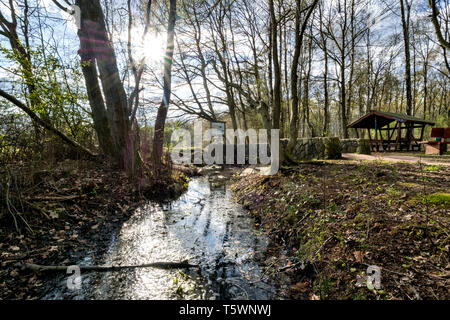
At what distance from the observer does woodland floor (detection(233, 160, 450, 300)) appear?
1869mm

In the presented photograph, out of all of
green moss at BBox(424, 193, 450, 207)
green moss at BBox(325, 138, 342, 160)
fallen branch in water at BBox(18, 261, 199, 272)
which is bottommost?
fallen branch in water at BBox(18, 261, 199, 272)

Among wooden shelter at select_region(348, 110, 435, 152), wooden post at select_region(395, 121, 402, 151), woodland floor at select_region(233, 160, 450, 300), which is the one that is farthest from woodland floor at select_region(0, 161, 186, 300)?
wooden post at select_region(395, 121, 402, 151)

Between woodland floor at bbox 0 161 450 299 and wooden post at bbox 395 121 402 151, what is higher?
wooden post at bbox 395 121 402 151

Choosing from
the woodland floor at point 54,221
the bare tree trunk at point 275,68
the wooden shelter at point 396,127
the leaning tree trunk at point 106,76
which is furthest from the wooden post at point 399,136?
the leaning tree trunk at point 106,76

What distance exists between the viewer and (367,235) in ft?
7.91

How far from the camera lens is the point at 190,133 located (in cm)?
2395

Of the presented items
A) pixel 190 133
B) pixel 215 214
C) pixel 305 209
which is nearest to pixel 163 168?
pixel 215 214

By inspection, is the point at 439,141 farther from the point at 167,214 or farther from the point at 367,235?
the point at 167,214

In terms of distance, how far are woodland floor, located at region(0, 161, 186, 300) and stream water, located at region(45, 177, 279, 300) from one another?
32 centimetres

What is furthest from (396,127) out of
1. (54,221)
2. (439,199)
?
(54,221)

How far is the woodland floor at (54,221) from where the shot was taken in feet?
7.98

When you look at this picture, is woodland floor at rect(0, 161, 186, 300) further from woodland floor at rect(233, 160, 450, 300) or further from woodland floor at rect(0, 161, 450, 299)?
woodland floor at rect(233, 160, 450, 300)

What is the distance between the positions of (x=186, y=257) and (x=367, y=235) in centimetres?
236

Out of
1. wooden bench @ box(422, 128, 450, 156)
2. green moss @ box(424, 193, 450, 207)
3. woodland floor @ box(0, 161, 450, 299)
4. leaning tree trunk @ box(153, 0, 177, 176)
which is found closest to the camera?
woodland floor @ box(0, 161, 450, 299)
